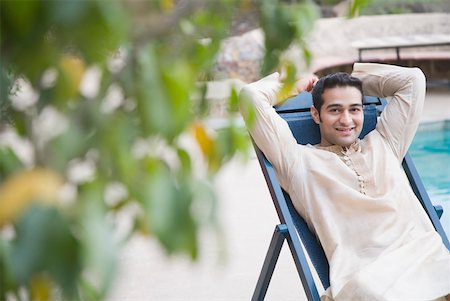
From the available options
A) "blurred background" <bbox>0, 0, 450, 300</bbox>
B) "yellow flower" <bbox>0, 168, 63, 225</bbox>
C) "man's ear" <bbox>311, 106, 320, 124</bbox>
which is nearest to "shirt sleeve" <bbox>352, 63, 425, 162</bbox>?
"man's ear" <bbox>311, 106, 320, 124</bbox>

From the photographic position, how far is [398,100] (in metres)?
3.88

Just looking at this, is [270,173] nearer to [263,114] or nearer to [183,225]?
[263,114]

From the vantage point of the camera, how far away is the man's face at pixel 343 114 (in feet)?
12.2

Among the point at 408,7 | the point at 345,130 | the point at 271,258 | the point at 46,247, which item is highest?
the point at 46,247

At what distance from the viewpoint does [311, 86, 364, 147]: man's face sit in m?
3.71

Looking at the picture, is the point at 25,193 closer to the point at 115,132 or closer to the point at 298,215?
the point at 115,132

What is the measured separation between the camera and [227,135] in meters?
1.12

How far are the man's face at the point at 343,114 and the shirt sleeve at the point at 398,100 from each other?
17 cm

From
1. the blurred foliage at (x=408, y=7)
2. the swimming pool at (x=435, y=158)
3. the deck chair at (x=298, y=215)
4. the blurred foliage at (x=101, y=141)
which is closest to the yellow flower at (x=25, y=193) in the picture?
the blurred foliage at (x=101, y=141)

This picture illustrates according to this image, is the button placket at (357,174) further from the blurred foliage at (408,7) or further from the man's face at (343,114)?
the blurred foliage at (408,7)

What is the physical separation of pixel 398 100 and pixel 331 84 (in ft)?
1.17

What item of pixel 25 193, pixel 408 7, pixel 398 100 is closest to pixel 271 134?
pixel 398 100

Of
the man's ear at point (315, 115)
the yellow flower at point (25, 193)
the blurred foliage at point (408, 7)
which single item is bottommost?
the blurred foliage at point (408, 7)

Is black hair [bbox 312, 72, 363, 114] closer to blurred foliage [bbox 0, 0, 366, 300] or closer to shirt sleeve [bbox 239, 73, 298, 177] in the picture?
shirt sleeve [bbox 239, 73, 298, 177]
